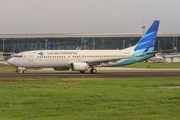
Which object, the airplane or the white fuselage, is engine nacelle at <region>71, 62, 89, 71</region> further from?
the white fuselage

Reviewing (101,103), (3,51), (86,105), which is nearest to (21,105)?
(86,105)

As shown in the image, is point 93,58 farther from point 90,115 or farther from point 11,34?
point 11,34

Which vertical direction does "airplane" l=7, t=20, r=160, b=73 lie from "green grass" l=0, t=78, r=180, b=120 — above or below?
above

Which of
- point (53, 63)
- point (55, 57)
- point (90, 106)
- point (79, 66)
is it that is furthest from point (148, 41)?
point (90, 106)

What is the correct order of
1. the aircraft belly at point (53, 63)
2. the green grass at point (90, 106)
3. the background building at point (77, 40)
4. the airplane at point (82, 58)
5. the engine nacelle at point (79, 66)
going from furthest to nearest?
the background building at point (77, 40)
the aircraft belly at point (53, 63)
the airplane at point (82, 58)
the engine nacelle at point (79, 66)
the green grass at point (90, 106)

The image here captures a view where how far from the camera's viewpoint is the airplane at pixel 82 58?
36438 mm

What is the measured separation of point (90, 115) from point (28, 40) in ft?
403

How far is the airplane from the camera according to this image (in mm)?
36438

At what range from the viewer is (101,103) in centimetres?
1305

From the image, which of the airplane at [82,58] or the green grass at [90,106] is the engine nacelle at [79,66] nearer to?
the airplane at [82,58]

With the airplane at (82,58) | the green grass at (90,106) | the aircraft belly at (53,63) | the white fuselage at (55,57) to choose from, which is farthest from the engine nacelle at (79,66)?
the green grass at (90,106)

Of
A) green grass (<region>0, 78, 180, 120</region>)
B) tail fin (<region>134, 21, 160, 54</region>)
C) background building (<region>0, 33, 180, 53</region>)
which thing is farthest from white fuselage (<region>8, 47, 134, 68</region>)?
background building (<region>0, 33, 180, 53</region>)

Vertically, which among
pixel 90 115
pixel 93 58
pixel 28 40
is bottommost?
pixel 90 115

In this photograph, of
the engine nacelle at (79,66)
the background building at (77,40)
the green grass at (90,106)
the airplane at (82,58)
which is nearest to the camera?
the green grass at (90,106)
